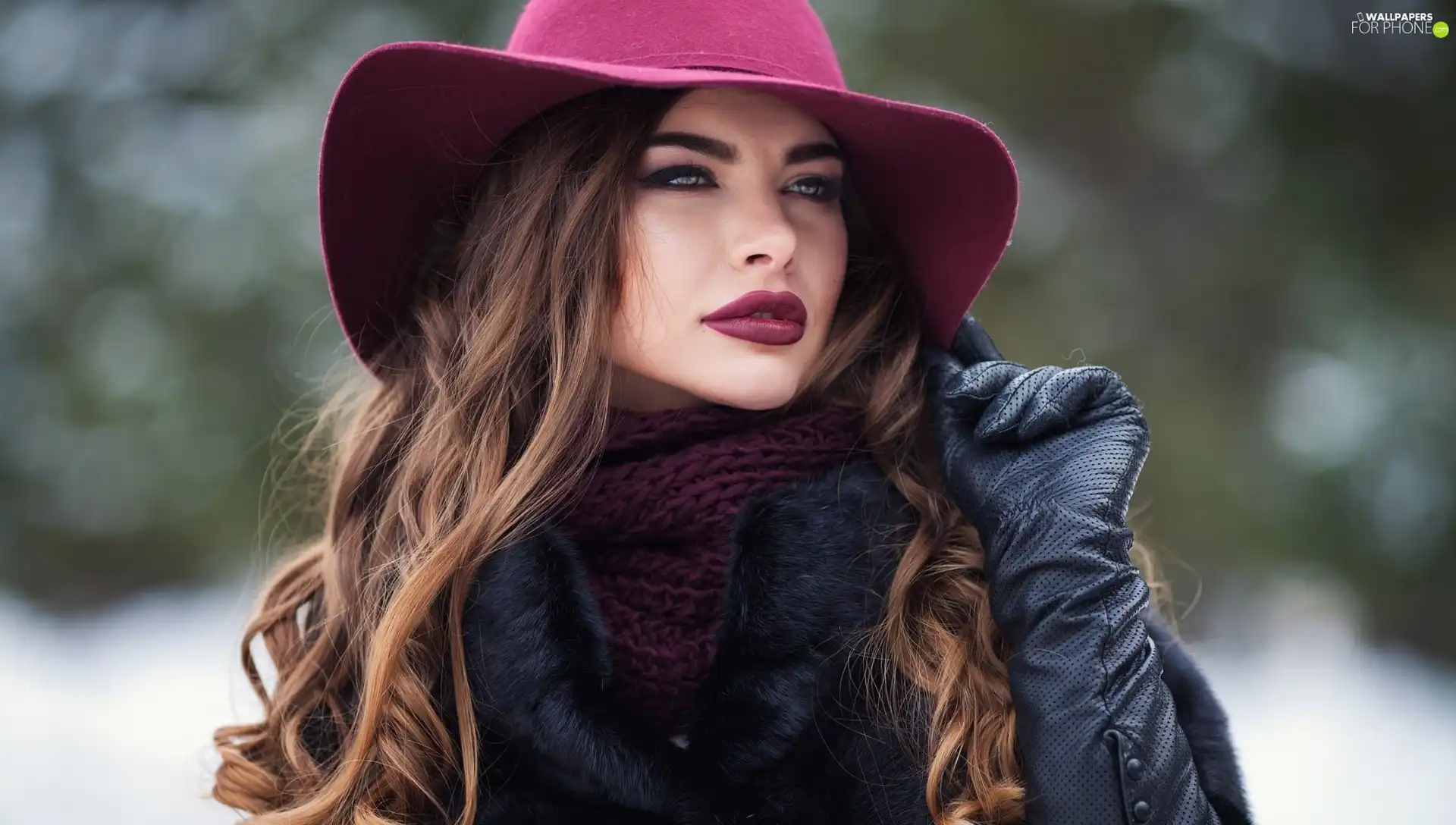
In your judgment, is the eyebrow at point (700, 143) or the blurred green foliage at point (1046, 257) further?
the blurred green foliage at point (1046, 257)

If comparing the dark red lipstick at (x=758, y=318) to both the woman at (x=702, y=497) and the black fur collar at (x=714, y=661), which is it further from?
the black fur collar at (x=714, y=661)

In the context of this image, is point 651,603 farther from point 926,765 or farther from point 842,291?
point 842,291

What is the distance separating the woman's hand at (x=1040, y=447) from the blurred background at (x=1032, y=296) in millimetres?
2020

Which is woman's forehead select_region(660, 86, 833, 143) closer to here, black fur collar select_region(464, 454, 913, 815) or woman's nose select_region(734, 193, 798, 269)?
woman's nose select_region(734, 193, 798, 269)

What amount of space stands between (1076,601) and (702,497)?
0.50m

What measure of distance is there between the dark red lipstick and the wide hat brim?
27 centimetres

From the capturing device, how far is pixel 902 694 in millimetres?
1471

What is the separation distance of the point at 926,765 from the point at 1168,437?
2.57 meters

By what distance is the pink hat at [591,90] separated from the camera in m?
1.48

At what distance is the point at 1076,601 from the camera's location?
1308 mm

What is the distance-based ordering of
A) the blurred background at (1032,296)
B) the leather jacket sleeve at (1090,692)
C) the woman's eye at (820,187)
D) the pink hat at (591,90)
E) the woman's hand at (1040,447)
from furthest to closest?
the blurred background at (1032,296) < the woman's eye at (820,187) < the pink hat at (591,90) < the woman's hand at (1040,447) < the leather jacket sleeve at (1090,692)

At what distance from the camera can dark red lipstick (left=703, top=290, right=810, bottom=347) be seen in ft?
4.93

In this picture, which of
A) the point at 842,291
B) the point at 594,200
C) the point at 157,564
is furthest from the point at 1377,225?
the point at 157,564

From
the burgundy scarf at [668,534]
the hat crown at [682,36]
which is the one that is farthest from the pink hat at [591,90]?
the burgundy scarf at [668,534]
